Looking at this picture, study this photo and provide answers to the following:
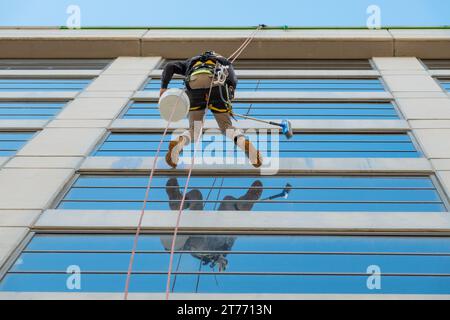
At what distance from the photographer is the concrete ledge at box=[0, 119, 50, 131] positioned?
10.2 m

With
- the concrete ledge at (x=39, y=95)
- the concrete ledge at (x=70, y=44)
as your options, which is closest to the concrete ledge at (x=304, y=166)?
the concrete ledge at (x=39, y=95)

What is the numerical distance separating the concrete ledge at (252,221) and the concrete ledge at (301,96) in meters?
4.76

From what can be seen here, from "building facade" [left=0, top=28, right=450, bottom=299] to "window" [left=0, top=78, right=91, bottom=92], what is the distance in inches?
2.0

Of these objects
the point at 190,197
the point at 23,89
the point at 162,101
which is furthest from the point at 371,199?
the point at 23,89

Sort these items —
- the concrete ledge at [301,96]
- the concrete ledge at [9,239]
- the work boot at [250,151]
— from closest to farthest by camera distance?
the concrete ledge at [9,239] < the work boot at [250,151] < the concrete ledge at [301,96]

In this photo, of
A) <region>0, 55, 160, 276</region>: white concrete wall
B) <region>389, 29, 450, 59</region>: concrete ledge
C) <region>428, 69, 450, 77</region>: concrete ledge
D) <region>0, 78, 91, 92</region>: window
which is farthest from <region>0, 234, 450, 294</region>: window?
<region>389, 29, 450, 59</region>: concrete ledge

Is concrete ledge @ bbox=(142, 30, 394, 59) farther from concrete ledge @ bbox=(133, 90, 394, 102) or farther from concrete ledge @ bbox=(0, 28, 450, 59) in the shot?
concrete ledge @ bbox=(133, 90, 394, 102)

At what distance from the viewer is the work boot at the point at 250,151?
8133 mm

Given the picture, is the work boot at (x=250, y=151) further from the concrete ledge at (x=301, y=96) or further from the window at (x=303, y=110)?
the concrete ledge at (x=301, y=96)

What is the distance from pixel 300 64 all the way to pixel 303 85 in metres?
2.01

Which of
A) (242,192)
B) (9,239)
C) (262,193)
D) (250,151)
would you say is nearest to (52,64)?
(250,151)

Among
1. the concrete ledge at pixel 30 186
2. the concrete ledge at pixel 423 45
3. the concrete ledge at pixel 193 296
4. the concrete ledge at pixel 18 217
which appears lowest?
the concrete ledge at pixel 193 296
